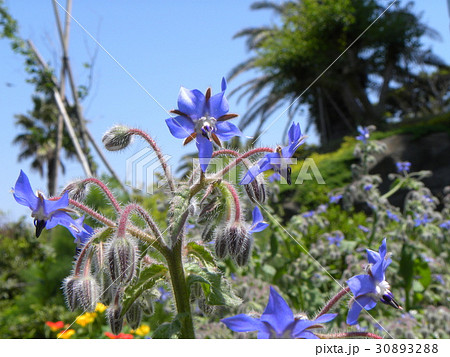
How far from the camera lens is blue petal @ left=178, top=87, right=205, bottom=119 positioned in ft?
1.58

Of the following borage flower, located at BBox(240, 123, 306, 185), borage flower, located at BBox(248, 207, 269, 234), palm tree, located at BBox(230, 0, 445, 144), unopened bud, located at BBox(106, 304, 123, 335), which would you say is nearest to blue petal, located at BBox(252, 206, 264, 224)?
borage flower, located at BBox(248, 207, 269, 234)

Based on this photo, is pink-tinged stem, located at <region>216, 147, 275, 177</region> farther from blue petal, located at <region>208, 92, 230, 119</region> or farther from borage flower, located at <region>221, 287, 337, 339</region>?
Result: borage flower, located at <region>221, 287, 337, 339</region>

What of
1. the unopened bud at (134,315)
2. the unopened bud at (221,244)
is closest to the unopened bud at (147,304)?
the unopened bud at (134,315)

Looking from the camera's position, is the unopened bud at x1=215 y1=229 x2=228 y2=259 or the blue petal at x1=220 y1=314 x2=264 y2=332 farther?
the unopened bud at x1=215 y1=229 x2=228 y2=259

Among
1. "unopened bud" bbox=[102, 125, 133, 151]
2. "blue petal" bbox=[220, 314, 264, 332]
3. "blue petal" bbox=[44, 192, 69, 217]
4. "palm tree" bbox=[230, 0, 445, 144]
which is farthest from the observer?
"palm tree" bbox=[230, 0, 445, 144]

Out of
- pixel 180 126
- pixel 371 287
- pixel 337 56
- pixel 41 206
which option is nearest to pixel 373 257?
pixel 371 287

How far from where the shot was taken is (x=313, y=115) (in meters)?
1.66

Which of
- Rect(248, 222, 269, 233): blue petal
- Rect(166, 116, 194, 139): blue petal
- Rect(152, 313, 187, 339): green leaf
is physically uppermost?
Rect(166, 116, 194, 139): blue petal

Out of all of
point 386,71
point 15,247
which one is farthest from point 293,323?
point 15,247

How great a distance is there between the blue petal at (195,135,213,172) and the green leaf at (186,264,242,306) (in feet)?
0.46

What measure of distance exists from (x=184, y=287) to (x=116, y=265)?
0.09m

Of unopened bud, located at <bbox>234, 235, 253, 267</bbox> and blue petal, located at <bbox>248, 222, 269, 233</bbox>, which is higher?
blue petal, located at <bbox>248, 222, 269, 233</bbox>

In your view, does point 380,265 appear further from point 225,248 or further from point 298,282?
point 298,282

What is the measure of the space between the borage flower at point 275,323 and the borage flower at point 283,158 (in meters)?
0.15
